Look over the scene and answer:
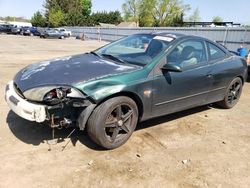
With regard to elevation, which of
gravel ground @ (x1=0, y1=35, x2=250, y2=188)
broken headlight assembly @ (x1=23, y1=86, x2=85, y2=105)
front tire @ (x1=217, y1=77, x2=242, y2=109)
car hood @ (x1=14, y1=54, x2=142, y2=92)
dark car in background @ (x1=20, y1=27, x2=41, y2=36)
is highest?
car hood @ (x1=14, y1=54, x2=142, y2=92)

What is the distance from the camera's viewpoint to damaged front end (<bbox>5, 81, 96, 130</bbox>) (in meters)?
3.56

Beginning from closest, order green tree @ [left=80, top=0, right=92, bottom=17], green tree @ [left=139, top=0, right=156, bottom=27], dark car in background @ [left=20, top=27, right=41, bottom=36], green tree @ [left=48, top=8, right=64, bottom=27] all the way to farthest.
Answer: dark car in background @ [left=20, top=27, right=41, bottom=36] → green tree @ [left=48, top=8, right=64, bottom=27] → green tree @ [left=139, top=0, right=156, bottom=27] → green tree @ [left=80, top=0, right=92, bottom=17]

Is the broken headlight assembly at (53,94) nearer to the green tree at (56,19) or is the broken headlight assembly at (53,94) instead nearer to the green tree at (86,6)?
the green tree at (56,19)

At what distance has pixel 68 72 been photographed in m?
4.04

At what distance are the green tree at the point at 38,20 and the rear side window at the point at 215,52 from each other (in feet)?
238

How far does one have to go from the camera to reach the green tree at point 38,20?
7331cm

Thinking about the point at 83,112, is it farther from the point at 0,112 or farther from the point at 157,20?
the point at 157,20

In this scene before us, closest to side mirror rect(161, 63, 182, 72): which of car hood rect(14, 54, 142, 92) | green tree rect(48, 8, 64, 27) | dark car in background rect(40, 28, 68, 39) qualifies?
car hood rect(14, 54, 142, 92)

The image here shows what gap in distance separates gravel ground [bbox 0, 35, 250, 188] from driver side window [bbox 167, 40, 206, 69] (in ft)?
3.51

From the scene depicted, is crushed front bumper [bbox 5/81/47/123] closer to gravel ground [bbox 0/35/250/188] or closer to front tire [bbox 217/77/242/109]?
gravel ground [bbox 0/35/250/188]

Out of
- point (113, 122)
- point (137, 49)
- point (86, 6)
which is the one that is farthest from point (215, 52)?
point (86, 6)

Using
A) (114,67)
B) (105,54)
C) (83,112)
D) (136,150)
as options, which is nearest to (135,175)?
(136,150)

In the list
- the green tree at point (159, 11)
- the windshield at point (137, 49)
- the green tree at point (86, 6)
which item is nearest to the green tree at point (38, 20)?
the green tree at point (86, 6)

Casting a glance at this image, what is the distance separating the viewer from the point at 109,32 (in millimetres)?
35750
